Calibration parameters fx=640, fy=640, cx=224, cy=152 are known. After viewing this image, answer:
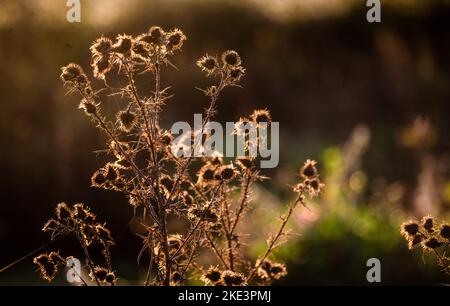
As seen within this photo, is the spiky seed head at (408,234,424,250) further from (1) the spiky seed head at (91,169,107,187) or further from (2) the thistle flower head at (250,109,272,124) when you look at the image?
(1) the spiky seed head at (91,169,107,187)

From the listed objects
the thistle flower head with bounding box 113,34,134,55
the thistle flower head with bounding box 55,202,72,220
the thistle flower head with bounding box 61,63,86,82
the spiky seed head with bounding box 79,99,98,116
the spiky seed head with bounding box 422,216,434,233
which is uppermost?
the thistle flower head with bounding box 113,34,134,55

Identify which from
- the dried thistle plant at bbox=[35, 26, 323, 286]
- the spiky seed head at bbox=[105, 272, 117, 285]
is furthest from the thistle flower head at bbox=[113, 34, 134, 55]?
the spiky seed head at bbox=[105, 272, 117, 285]

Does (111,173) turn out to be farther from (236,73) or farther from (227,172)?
(236,73)

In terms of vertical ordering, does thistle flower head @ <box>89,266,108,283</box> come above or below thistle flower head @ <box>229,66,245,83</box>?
below

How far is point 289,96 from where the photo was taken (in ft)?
39.3

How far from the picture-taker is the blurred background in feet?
18.1

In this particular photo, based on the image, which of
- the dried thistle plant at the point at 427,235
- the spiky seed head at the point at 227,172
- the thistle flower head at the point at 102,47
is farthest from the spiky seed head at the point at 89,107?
the dried thistle plant at the point at 427,235

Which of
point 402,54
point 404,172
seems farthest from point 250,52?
point 404,172

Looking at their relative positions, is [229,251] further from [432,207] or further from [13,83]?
[13,83]

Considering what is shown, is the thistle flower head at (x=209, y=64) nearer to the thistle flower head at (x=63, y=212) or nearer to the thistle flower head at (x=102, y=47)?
the thistle flower head at (x=102, y=47)

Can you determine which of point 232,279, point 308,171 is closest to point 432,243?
point 308,171

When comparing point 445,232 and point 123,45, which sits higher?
point 123,45

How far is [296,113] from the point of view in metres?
11.6
